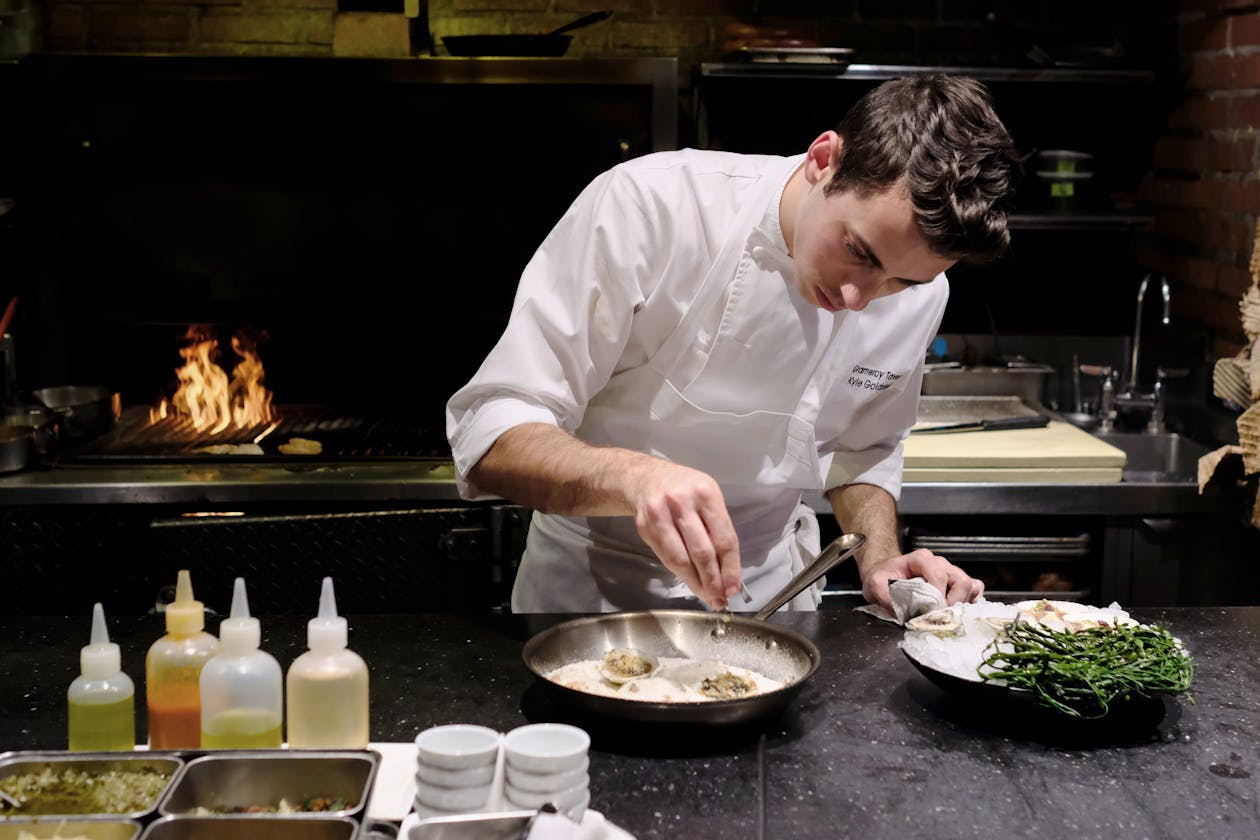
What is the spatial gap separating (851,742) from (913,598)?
406 millimetres

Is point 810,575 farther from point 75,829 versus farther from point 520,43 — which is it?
point 520,43

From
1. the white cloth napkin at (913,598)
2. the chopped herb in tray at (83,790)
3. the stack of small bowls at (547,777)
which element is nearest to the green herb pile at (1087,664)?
the white cloth napkin at (913,598)

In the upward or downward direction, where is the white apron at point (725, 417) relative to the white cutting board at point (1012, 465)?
upward

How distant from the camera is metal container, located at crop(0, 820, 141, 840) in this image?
4.29 feet

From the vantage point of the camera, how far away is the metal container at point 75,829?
1.31m

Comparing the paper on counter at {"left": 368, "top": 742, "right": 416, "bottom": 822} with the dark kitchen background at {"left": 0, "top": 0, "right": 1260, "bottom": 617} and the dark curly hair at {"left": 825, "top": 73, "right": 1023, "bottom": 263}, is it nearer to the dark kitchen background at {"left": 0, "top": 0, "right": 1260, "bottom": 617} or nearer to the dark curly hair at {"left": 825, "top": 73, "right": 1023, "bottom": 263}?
the dark curly hair at {"left": 825, "top": 73, "right": 1023, "bottom": 263}

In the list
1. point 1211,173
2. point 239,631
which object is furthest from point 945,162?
point 1211,173

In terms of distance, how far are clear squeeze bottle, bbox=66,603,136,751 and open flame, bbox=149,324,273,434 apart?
2.38 m

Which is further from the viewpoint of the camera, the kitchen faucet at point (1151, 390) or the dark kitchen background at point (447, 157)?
the kitchen faucet at point (1151, 390)

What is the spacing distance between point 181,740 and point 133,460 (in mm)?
1914

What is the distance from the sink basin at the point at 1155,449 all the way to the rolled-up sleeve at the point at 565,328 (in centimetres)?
206

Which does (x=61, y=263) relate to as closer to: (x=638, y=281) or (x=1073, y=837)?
(x=638, y=281)

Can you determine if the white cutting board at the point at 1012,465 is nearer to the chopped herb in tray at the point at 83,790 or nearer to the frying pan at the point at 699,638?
the frying pan at the point at 699,638

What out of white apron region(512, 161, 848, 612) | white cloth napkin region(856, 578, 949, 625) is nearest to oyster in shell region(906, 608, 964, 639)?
white cloth napkin region(856, 578, 949, 625)
